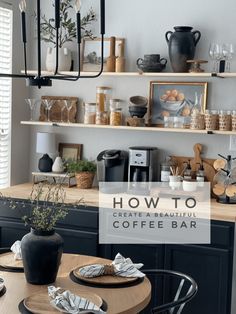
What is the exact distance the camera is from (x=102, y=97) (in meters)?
4.11

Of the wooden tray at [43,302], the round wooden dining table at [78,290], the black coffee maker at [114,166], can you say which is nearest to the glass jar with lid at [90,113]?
the black coffee maker at [114,166]

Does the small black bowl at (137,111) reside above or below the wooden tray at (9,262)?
above

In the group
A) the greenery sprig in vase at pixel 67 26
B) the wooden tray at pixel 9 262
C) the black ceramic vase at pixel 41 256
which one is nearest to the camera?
the black ceramic vase at pixel 41 256

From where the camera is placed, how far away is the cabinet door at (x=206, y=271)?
3.32 m

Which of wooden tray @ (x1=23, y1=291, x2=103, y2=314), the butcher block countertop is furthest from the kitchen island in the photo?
wooden tray @ (x1=23, y1=291, x2=103, y2=314)

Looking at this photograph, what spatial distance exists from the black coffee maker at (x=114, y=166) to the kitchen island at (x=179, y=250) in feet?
0.81

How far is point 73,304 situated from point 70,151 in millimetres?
2425

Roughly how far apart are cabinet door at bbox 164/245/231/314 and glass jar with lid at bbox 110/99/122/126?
3.49 feet

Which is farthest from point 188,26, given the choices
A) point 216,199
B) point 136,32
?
point 216,199

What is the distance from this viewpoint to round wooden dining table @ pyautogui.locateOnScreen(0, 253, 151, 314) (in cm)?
211

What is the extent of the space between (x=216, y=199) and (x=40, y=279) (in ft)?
5.91

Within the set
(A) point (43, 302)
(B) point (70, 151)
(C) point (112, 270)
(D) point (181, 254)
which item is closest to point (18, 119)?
(B) point (70, 151)

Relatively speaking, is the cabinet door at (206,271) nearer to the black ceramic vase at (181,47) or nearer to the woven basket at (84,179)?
the woven basket at (84,179)

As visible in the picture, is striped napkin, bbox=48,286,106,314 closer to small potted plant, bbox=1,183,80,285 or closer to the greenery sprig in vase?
small potted plant, bbox=1,183,80,285
